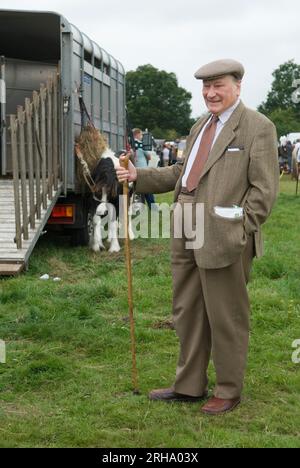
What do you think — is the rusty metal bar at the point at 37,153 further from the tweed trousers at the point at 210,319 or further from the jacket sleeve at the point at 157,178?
the tweed trousers at the point at 210,319

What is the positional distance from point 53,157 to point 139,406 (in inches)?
220

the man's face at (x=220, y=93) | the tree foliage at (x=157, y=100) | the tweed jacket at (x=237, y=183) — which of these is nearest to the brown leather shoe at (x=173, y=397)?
the tweed jacket at (x=237, y=183)

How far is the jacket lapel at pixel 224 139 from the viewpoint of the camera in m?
4.21

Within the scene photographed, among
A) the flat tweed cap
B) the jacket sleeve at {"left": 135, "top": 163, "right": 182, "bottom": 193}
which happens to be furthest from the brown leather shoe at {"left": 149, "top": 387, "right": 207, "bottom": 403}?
the flat tweed cap

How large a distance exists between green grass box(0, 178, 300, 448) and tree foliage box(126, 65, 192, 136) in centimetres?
8461

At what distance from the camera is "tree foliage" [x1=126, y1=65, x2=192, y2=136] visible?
92938 millimetres

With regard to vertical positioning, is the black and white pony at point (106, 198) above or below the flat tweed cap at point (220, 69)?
below

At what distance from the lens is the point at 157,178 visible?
187 inches

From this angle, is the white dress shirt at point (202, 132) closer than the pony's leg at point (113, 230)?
Yes

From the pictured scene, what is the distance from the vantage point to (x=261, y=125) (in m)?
4.18

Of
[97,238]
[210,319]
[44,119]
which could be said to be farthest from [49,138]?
[210,319]

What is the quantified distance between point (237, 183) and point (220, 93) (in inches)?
20.1

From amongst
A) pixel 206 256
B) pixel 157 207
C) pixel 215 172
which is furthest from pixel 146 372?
pixel 157 207
